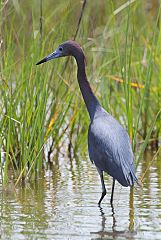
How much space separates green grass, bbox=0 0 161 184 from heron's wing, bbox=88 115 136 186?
146 mm

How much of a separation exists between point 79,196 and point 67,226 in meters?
1.06

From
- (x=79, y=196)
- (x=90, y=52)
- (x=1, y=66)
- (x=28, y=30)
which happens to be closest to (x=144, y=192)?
(x=79, y=196)

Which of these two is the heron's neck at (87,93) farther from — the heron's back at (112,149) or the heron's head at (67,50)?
the heron's back at (112,149)

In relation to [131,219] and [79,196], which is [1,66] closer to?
[79,196]

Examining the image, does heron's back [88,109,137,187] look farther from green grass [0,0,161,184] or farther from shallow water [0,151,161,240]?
shallow water [0,151,161,240]

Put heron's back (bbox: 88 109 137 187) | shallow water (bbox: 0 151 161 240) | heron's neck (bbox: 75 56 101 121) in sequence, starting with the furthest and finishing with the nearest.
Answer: heron's neck (bbox: 75 56 101 121) < heron's back (bbox: 88 109 137 187) < shallow water (bbox: 0 151 161 240)

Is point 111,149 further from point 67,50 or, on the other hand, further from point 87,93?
point 67,50

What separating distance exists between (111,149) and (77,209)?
21.1 inches

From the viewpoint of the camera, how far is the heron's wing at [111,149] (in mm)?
6113

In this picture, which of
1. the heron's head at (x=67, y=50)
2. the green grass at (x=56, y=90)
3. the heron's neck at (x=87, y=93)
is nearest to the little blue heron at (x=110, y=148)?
the heron's neck at (x=87, y=93)

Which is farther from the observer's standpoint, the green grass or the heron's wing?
the green grass

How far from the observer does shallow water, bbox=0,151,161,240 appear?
542 centimetres

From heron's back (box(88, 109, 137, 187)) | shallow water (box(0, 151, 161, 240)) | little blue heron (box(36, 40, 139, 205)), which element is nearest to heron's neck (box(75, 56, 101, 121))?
little blue heron (box(36, 40, 139, 205))

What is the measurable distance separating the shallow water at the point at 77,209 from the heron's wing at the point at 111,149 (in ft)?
0.94
